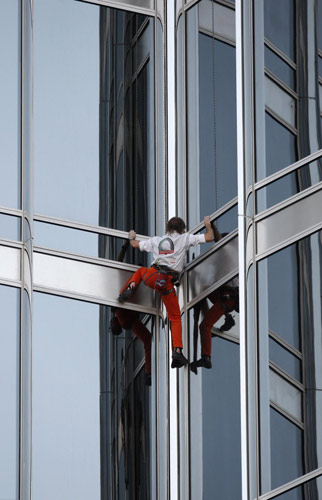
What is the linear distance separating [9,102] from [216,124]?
2312 millimetres

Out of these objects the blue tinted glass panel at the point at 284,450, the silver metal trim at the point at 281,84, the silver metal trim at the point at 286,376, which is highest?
the silver metal trim at the point at 281,84

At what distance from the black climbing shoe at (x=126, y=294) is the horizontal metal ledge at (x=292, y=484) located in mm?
2683

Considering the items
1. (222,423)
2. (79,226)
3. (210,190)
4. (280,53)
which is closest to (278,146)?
(280,53)

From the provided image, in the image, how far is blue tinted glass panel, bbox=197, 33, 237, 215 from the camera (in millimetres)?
22203

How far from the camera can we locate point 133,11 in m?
23.0

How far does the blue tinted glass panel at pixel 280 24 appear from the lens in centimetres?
2161

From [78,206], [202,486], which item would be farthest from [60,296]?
[202,486]

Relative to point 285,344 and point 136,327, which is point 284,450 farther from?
point 136,327

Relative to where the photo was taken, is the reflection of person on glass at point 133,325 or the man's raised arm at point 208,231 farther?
the reflection of person on glass at point 133,325

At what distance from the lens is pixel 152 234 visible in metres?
22.7

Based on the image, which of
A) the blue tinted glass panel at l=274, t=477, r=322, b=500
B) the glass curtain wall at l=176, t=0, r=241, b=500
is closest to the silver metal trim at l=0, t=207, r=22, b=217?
the glass curtain wall at l=176, t=0, r=241, b=500

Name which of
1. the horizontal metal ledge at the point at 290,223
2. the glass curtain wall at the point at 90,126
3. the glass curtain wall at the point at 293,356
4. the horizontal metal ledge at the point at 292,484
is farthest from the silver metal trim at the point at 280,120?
the horizontal metal ledge at the point at 292,484

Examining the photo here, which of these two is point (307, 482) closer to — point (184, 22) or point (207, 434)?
point (207, 434)

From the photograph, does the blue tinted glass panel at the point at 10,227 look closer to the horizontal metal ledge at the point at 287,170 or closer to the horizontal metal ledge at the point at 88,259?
the horizontal metal ledge at the point at 88,259
